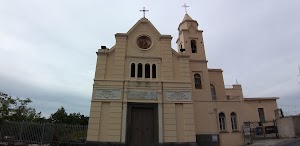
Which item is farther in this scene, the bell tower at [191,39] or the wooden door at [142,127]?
the bell tower at [191,39]

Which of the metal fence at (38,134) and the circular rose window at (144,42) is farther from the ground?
the circular rose window at (144,42)

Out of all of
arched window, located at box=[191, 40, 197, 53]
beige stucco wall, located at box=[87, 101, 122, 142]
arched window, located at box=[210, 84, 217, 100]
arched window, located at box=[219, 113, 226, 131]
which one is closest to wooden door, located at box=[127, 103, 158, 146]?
beige stucco wall, located at box=[87, 101, 122, 142]

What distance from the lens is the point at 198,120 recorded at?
69.3 feet

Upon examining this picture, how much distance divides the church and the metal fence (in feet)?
6.95

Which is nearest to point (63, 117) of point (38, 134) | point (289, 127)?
point (38, 134)

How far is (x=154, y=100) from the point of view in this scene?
62.3ft

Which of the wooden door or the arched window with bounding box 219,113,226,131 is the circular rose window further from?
the arched window with bounding box 219,113,226,131

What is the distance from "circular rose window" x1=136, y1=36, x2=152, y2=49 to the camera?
70.3 feet

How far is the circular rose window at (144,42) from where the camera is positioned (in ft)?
70.3

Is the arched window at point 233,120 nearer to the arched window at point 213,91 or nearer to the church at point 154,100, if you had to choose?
the church at point 154,100

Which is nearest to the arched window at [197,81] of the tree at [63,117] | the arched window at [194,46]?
the arched window at [194,46]

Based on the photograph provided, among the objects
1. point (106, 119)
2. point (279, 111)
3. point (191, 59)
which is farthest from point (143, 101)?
point (279, 111)

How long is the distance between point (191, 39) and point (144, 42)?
626cm

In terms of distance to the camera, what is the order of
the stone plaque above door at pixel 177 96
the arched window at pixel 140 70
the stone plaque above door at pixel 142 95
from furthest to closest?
the arched window at pixel 140 70, the stone plaque above door at pixel 177 96, the stone plaque above door at pixel 142 95
